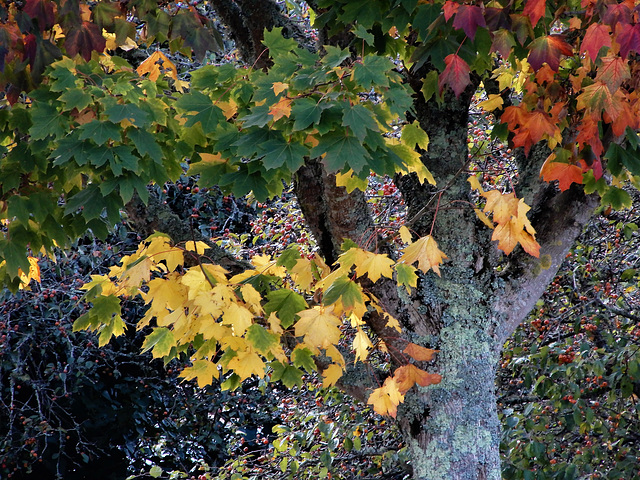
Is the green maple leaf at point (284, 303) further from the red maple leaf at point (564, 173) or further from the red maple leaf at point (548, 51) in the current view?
the red maple leaf at point (548, 51)

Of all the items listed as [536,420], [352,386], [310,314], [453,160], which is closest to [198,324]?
[310,314]

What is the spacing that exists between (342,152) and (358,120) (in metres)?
0.11

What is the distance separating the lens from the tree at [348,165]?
2.20 m

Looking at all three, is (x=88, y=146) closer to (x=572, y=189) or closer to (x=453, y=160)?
(x=453, y=160)

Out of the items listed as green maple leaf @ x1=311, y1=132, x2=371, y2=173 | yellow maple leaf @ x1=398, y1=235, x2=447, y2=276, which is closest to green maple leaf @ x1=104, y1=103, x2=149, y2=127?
green maple leaf @ x1=311, y1=132, x2=371, y2=173

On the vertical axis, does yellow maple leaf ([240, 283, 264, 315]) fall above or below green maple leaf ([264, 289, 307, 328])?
above

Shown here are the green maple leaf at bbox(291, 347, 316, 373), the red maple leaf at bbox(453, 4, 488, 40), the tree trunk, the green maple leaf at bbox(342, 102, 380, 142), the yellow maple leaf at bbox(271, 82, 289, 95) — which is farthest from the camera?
the tree trunk

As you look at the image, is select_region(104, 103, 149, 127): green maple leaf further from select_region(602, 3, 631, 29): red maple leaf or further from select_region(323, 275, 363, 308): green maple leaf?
select_region(602, 3, 631, 29): red maple leaf

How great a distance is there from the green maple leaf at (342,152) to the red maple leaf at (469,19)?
1.69ft

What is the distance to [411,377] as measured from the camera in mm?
2518

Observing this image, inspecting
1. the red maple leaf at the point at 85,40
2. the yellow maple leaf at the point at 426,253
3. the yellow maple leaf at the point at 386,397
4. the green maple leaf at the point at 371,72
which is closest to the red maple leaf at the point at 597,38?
the green maple leaf at the point at 371,72

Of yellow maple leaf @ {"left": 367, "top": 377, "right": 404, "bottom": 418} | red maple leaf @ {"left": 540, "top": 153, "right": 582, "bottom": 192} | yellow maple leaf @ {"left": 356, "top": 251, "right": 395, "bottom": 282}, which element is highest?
yellow maple leaf @ {"left": 356, "top": 251, "right": 395, "bottom": 282}

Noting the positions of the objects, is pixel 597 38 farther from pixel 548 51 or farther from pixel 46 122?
pixel 46 122

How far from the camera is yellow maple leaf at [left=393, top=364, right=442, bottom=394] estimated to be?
8.23ft
